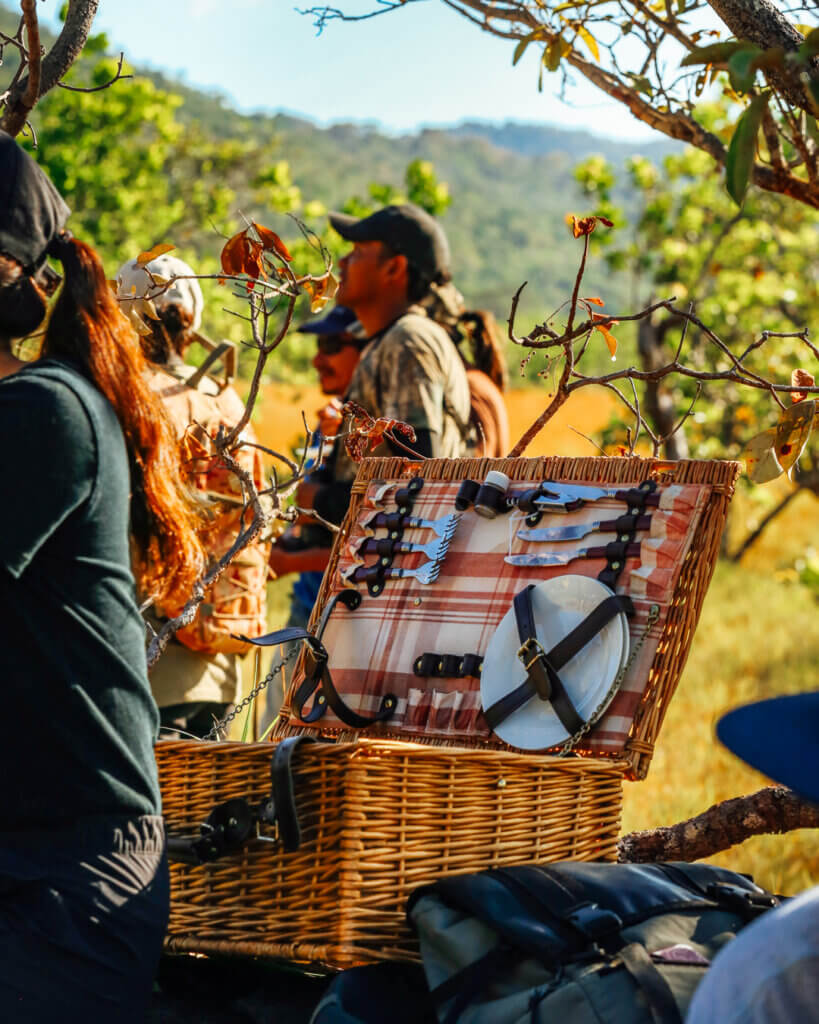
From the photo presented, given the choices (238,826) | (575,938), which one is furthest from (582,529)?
(575,938)

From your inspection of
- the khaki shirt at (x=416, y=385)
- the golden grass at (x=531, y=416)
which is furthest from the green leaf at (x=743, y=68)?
the golden grass at (x=531, y=416)

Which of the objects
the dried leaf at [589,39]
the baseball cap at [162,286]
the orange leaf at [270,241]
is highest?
the dried leaf at [589,39]

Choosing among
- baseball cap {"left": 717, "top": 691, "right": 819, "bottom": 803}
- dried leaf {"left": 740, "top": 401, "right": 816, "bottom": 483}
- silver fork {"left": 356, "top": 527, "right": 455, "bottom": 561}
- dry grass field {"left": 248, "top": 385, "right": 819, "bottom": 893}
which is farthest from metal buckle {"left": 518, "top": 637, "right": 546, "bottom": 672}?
baseball cap {"left": 717, "top": 691, "right": 819, "bottom": 803}

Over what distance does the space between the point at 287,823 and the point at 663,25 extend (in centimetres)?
197

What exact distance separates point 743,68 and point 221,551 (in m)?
2.18

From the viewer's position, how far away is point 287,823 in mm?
1994

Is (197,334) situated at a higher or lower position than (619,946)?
higher

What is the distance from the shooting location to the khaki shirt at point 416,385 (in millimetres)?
3439

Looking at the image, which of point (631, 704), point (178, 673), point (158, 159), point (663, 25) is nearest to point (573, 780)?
point (631, 704)

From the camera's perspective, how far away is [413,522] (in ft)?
9.27

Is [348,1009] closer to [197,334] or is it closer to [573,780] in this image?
[573,780]

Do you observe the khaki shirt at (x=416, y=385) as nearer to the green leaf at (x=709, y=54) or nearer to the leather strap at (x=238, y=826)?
the leather strap at (x=238, y=826)

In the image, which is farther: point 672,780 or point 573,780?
point 672,780

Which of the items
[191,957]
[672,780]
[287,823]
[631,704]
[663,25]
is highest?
[663,25]
